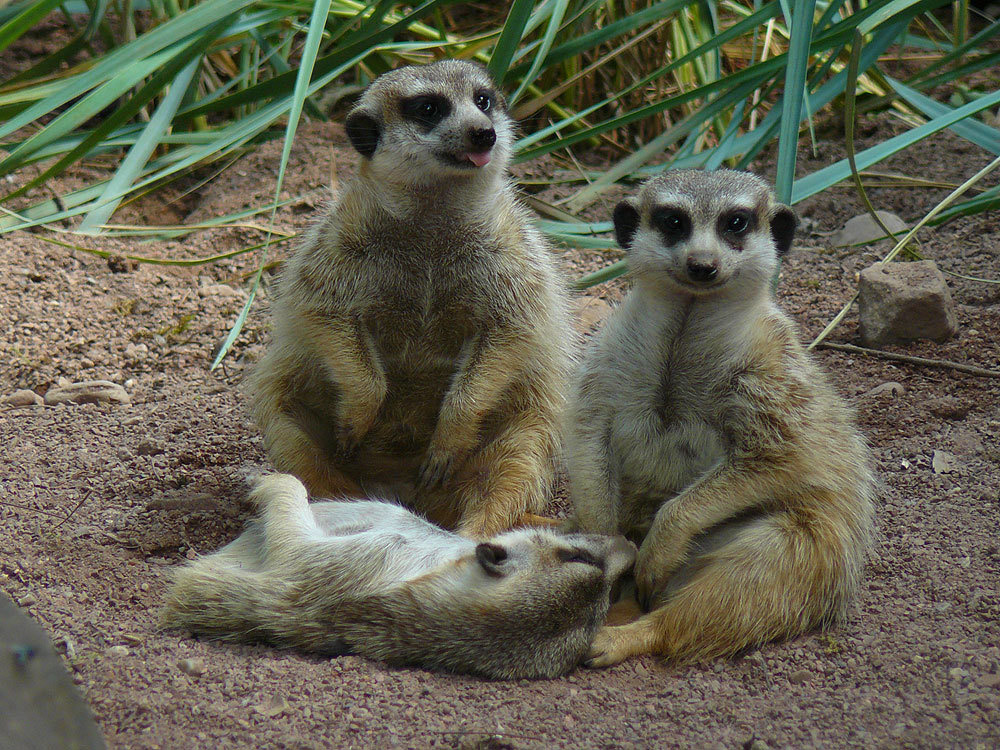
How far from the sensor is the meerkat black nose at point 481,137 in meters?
2.84

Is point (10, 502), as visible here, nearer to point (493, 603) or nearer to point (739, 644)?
point (493, 603)

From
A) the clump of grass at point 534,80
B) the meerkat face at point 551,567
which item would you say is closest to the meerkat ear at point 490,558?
the meerkat face at point 551,567

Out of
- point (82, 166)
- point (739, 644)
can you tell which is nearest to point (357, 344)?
point (739, 644)

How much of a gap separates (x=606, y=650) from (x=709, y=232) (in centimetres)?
101

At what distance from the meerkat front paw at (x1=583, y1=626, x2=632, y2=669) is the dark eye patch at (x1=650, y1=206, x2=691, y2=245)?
951 millimetres

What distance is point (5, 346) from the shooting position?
153 inches

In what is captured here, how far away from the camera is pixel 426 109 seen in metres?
2.95

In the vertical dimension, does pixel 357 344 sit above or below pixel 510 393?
above

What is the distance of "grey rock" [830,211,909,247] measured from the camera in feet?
13.9

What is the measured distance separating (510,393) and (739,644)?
44.6 inches

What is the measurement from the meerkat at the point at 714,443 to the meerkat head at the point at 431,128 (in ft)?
1.60

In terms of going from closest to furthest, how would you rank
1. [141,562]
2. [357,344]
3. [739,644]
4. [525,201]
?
[739,644] → [141,562] → [357,344] → [525,201]

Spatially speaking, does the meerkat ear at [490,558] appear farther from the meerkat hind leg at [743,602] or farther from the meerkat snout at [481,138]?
the meerkat snout at [481,138]

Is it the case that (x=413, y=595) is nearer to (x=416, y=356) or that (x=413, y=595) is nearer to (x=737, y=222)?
(x=416, y=356)
